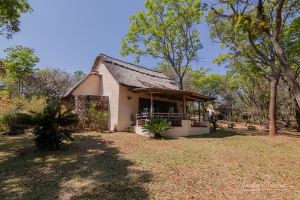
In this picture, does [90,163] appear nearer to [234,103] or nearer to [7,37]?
[7,37]

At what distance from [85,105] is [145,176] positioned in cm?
976

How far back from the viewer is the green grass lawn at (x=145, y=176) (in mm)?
3088

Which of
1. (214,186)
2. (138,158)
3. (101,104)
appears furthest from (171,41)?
(214,186)

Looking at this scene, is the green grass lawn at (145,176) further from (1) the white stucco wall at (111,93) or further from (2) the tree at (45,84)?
(2) the tree at (45,84)

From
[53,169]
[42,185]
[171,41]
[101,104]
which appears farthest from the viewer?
[171,41]

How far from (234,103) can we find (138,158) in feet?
105

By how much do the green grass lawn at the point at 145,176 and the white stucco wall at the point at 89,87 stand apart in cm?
843

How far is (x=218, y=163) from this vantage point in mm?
4945

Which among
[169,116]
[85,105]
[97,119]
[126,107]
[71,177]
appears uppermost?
[85,105]

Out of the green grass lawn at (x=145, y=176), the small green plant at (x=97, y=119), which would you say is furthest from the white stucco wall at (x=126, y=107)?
the green grass lawn at (x=145, y=176)

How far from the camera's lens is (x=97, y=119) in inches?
451

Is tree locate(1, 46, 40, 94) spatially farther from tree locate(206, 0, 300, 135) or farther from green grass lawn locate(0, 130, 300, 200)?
tree locate(206, 0, 300, 135)

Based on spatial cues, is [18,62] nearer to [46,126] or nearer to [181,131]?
[46,126]

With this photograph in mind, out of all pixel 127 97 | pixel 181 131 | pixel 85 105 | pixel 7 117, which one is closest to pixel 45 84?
pixel 7 117
